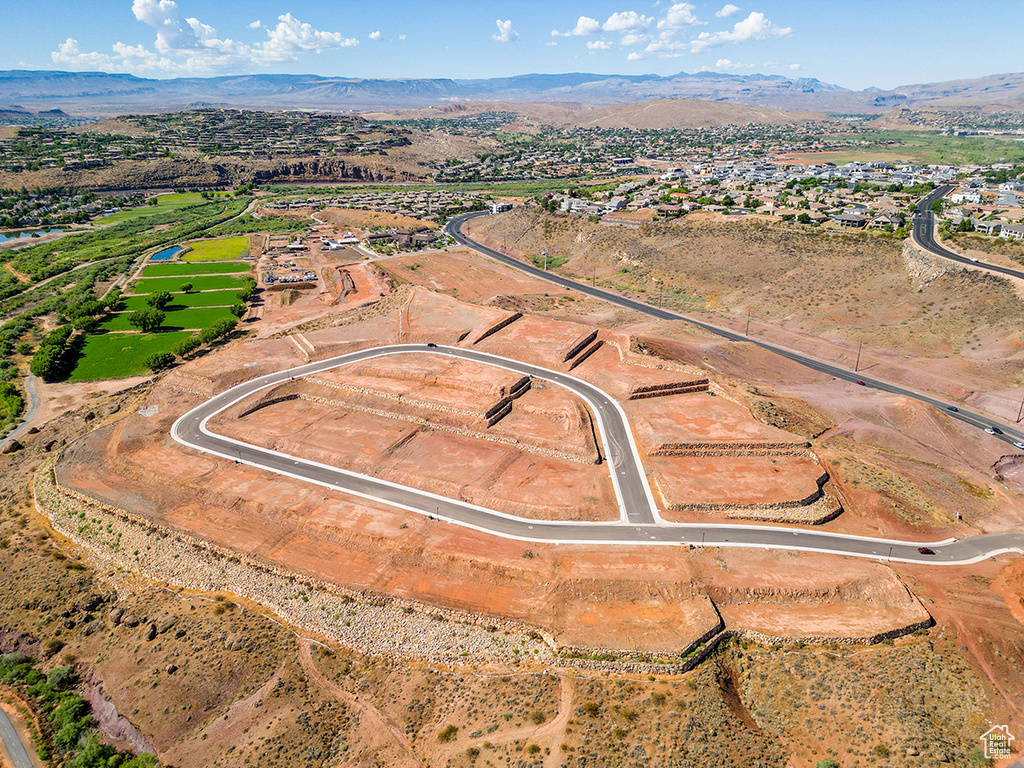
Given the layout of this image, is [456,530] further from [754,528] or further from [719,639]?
[754,528]

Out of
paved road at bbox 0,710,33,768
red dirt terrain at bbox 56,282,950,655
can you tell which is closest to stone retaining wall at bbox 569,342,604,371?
red dirt terrain at bbox 56,282,950,655

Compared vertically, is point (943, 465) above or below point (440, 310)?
below

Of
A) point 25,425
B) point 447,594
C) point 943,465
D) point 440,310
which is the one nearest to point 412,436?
point 447,594

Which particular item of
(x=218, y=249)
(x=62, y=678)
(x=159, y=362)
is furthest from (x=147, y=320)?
(x=62, y=678)

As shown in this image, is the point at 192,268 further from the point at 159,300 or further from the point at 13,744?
the point at 13,744

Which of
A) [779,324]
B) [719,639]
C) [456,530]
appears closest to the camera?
[719,639]

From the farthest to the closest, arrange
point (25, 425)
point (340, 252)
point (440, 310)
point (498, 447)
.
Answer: point (340, 252)
point (440, 310)
point (25, 425)
point (498, 447)

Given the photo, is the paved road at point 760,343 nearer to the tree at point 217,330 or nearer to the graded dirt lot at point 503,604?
the graded dirt lot at point 503,604
